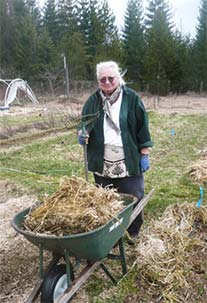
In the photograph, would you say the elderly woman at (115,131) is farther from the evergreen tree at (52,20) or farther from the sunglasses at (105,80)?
the evergreen tree at (52,20)

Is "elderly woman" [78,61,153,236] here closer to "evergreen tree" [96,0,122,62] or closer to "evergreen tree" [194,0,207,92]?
"evergreen tree" [194,0,207,92]

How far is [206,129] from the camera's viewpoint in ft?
31.9

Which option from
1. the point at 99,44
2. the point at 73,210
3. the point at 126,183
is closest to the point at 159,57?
the point at 99,44

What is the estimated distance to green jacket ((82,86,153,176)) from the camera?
9.07 feet

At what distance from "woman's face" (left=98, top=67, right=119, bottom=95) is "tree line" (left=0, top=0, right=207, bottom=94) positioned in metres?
21.6

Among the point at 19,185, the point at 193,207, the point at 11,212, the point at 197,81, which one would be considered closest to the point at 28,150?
the point at 19,185

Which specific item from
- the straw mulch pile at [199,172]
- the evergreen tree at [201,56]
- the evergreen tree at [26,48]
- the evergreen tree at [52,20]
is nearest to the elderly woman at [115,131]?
the straw mulch pile at [199,172]

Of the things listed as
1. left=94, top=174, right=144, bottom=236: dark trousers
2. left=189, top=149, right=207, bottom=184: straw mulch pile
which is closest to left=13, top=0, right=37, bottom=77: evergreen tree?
left=189, top=149, right=207, bottom=184: straw mulch pile

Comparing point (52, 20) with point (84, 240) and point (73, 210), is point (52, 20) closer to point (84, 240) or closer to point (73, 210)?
point (73, 210)

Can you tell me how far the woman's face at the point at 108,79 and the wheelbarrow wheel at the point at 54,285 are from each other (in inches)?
50.1

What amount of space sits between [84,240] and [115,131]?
3.46ft

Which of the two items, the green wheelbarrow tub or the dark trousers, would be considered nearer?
the green wheelbarrow tub

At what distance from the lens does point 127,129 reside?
2.77 m

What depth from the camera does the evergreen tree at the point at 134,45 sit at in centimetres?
2673
